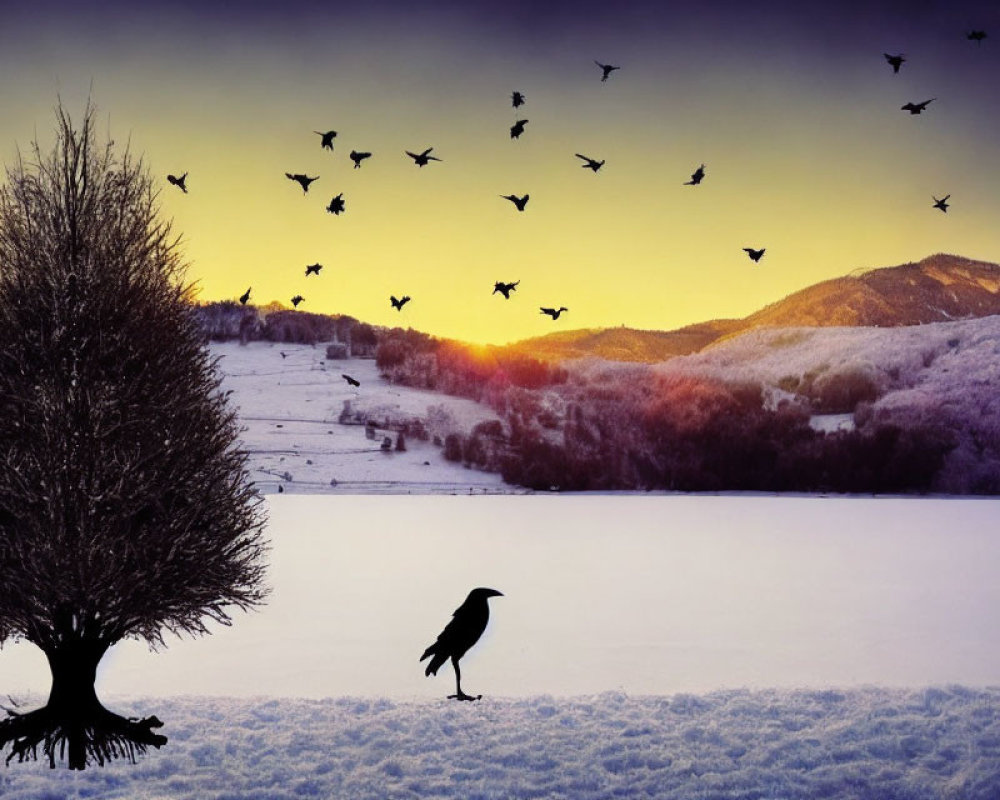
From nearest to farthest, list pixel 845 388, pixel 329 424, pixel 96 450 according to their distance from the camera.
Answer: pixel 96 450 < pixel 329 424 < pixel 845 388

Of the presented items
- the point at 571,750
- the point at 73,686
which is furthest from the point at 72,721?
the point at 571,750

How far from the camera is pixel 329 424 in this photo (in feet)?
259

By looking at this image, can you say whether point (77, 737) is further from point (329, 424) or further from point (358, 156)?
point (329, 424)

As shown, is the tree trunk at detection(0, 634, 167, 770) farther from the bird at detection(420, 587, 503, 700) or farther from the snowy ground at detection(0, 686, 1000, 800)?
the bird at detection(420, 587, 503, 700)

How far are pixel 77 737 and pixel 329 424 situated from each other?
69420 millimetres

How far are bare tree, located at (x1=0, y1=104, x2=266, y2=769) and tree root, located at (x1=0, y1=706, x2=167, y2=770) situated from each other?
0.02 m

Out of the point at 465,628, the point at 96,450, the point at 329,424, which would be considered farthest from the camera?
the point at 329,424

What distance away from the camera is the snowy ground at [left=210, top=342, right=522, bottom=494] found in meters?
72.8

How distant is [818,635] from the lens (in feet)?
59.8

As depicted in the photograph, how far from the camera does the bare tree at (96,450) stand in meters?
9.57

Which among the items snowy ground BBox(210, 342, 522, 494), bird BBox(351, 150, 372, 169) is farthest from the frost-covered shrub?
bird BBox(351, 150, 372, 169)

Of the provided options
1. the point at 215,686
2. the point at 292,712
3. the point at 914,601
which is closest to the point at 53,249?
the point at 292,712

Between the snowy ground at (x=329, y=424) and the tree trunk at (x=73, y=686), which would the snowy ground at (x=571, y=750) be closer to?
the tree trunk at (x=73, y=686)

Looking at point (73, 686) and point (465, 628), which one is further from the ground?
point (465, 628)
